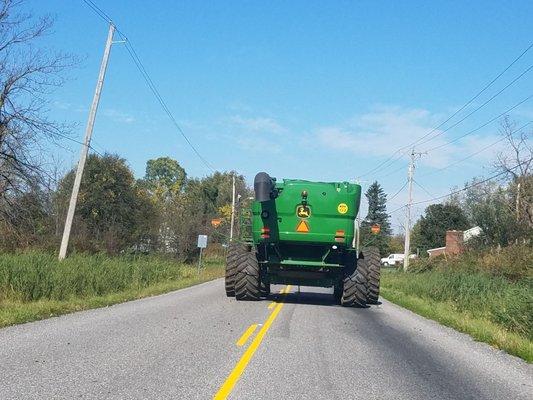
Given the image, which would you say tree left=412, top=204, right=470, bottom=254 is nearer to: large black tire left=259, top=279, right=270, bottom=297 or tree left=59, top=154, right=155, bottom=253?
tree left=59, top=154, right=155, bottom=253

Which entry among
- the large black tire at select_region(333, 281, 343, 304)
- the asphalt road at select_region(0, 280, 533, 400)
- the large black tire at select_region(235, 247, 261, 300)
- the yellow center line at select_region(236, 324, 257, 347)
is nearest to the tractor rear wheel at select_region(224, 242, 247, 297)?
the large black tire at select_region(235, 247, 261, 300)

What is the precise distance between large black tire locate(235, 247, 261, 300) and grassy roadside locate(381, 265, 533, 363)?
17.7 ft

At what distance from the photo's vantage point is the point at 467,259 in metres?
34.2

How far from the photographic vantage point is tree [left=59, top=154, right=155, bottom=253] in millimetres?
49322

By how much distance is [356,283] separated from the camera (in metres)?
19.5

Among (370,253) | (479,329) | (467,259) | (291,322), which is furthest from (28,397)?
(467,259)

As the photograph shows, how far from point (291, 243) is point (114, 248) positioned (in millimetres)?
23034

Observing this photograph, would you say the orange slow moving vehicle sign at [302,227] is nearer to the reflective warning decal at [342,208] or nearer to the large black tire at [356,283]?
the reflective warning decal at [342,208]

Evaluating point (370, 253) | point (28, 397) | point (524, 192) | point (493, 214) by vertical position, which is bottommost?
point (28, 397)

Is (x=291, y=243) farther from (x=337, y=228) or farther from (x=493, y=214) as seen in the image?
(x=493, y=214)

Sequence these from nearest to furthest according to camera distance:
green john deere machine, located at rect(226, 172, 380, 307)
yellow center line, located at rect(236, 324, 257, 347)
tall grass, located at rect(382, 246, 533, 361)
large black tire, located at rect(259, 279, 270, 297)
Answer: yellow center line, located at rect(236, 324, 257, 347) → tall grass, located at rect(382, 246, 533, 361) → green john deere machine, located at rect(226, 172, 380, 307) → large black tire, located at rect(259, 279, 270, 297)

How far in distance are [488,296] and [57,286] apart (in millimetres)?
13472

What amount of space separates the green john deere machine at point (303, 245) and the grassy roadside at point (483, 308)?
8.03ft

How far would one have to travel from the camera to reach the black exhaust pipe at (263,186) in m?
17.7
